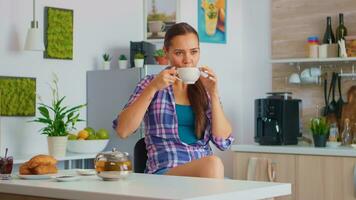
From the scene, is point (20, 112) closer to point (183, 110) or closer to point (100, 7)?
point (100, 7)

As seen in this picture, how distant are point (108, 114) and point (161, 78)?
2194mm

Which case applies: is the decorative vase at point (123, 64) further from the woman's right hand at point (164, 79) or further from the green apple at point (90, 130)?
the woman's right hand at point (164, 79)

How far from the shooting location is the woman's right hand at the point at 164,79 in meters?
2.65

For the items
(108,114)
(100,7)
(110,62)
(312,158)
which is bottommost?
(312,158)

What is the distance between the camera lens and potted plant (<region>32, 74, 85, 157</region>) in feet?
14.1

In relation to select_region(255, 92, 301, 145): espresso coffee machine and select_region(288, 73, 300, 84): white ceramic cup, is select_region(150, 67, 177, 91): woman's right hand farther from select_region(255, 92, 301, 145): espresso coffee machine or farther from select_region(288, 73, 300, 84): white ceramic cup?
select_region(288, 73, 300, 84): white ceramic cup

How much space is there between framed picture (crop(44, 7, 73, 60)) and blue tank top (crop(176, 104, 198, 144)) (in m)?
2.01

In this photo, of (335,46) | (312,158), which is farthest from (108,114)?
(335,46)

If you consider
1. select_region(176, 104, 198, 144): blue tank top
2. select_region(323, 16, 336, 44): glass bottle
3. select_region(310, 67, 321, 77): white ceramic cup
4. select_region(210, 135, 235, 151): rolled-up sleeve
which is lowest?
select_region(210, 135, 235, 151): rolled-up sleeve

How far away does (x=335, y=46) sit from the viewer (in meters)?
5.14

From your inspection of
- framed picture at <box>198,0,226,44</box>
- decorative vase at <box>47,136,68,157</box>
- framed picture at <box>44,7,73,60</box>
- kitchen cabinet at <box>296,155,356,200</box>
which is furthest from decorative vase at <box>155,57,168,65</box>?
kitchen cabinet at <box>296,155,356,200</box>

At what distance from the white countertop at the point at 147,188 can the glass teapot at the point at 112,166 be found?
0.09ft

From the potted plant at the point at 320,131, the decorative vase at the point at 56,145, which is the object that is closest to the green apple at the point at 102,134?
the decorative vase at the point at 56,145

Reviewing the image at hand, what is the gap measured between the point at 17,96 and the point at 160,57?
1.01m
